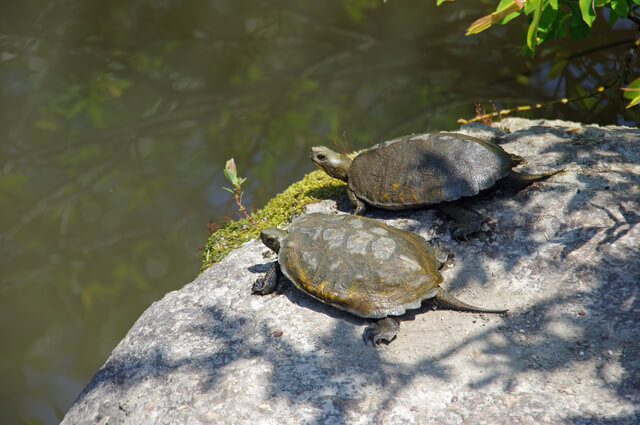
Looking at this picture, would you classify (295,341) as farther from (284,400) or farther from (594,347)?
(594,347)

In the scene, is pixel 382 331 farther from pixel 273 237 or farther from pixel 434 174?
pixel 434 174

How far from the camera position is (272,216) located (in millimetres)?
5141

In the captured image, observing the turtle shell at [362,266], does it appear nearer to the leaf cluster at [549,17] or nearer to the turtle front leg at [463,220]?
the turtle front leg at [463,220]

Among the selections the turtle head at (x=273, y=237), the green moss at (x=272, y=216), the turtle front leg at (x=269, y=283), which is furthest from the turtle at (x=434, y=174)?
the turtle front leg at (x=269, y=283)

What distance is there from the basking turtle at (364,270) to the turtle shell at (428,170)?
49cm

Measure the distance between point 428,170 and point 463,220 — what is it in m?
0.58

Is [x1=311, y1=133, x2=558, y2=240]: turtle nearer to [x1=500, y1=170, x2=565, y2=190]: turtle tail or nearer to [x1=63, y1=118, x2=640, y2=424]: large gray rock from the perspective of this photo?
[x1=500, y1=170, x2=565, y2=190]: turtle tail

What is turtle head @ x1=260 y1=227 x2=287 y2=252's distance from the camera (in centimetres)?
409

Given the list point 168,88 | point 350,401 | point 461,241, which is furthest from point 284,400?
point 168,88

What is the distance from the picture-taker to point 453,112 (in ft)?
27.4

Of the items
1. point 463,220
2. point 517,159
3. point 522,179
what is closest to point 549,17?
point 517,159

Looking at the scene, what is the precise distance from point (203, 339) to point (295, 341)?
0.78 metres

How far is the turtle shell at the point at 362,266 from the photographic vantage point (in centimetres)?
347

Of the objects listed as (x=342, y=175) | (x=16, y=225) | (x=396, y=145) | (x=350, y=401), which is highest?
(x=396, y=145)
